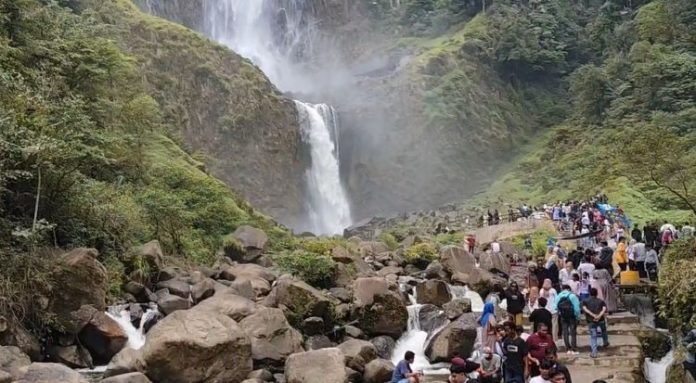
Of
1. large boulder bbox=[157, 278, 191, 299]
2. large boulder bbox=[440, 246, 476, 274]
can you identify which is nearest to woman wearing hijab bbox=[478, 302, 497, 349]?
large boulder bbox=[157, 278, 191, 299]

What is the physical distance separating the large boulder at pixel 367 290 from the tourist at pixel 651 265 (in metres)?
7.08

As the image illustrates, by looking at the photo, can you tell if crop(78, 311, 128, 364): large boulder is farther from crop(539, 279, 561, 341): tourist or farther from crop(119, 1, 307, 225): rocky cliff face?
crop(119, 1, 307, 225): rocky cliff face

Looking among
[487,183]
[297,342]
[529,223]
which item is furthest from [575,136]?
[297,342]

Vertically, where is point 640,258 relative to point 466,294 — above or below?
above

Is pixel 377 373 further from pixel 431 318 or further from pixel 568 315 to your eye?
pixel 431 318

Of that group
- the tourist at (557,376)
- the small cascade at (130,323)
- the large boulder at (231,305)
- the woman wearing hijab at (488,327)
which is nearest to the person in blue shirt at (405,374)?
the woman wearing hijab at (488,327)

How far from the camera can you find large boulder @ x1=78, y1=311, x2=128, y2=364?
14.7m

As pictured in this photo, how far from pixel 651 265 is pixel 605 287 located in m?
3.09

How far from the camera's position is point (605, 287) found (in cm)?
1545

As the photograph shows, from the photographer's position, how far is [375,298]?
1831 cm

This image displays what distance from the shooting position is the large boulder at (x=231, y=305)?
609 inches

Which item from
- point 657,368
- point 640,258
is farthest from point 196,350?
point 640,258

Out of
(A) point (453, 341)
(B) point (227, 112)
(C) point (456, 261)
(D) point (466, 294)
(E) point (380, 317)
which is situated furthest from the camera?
(B) point (227, 112)

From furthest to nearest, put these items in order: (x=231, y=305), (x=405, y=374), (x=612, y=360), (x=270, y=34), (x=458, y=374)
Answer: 1. (x=270, y=34)
2. (x=231, y=305)
3. (x=612, y=360)
4. (x=405, y=374)
5. (x=458, y=374)
